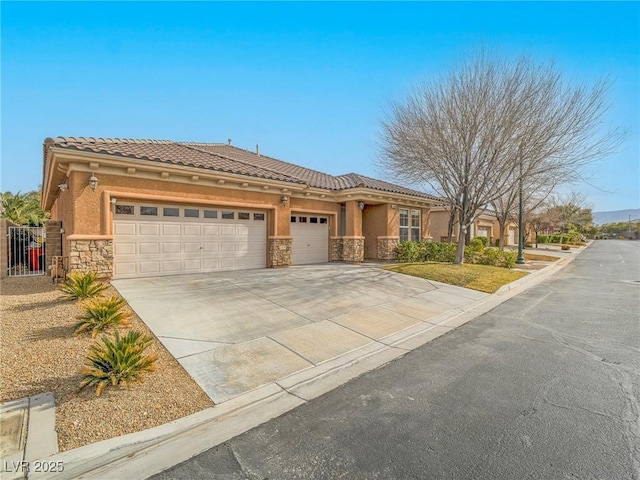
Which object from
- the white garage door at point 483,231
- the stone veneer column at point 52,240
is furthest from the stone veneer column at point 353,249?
the white garage door at point 483,231

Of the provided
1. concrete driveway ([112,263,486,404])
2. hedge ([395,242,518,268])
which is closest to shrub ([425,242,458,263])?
hedge ([395,242,518,268])

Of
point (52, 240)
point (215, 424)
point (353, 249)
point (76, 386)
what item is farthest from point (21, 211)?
point (215, 424)

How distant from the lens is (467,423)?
3.48m

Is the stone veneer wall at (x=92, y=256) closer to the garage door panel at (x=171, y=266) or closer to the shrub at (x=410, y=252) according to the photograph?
the garage door panel at (x=171, y=266)

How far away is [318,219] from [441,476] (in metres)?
14.4

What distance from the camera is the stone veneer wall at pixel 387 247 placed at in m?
17.6

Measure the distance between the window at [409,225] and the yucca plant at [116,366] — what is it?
16.1 metres

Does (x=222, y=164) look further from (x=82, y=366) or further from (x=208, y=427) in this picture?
(x=208, y=427)

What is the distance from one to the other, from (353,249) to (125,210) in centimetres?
1013

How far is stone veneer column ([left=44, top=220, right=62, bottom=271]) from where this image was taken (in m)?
12.1

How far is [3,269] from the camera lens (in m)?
11.4

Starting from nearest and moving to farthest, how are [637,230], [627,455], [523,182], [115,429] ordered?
[627,455] < [115,429] < [523,182] < [637,230]

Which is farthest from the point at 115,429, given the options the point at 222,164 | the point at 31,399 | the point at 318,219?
the point at 318,219

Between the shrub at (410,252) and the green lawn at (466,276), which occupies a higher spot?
the shrub at (410,252)
